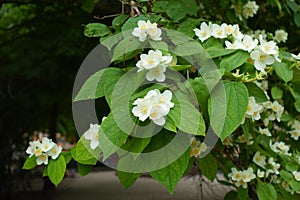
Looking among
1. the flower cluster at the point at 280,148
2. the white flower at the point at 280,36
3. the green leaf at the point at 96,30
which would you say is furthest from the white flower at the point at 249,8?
the green leaf at the point at 96,30

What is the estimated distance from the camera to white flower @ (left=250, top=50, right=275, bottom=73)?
1113mm

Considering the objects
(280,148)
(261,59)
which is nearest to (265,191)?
(280,148)

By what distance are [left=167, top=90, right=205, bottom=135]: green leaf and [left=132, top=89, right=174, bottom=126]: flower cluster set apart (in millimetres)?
17

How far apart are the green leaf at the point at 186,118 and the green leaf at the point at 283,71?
41cm

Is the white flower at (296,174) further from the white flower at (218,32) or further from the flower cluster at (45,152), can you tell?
the flower cluster at (45,152)

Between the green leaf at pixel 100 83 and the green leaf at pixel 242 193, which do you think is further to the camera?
the green leaf at pixel 242 193

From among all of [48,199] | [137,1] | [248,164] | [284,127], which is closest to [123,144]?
[137,1]

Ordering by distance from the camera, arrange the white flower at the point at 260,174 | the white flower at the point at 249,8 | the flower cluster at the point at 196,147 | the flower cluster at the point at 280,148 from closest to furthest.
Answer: the flower cluster at the point at 196,147
the white flower at the point at 260,174
the flower cluster at the point at 280,148
the white flower at the point at 249,8

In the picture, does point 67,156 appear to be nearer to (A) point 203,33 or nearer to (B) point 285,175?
(A) point 203,33

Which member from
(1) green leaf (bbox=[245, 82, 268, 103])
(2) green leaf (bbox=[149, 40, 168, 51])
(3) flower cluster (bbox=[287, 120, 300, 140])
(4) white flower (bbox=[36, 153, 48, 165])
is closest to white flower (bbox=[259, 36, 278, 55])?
(1) green leaf (bbox=[245, 82, 268, 103])

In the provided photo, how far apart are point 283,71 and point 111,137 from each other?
582 mm

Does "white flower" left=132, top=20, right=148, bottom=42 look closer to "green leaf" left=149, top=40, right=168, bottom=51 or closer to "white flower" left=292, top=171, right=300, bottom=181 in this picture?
"green leaf" left=149, top=40, right=168, bottom=51

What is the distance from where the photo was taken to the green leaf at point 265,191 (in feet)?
4.86

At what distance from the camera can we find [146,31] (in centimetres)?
112
